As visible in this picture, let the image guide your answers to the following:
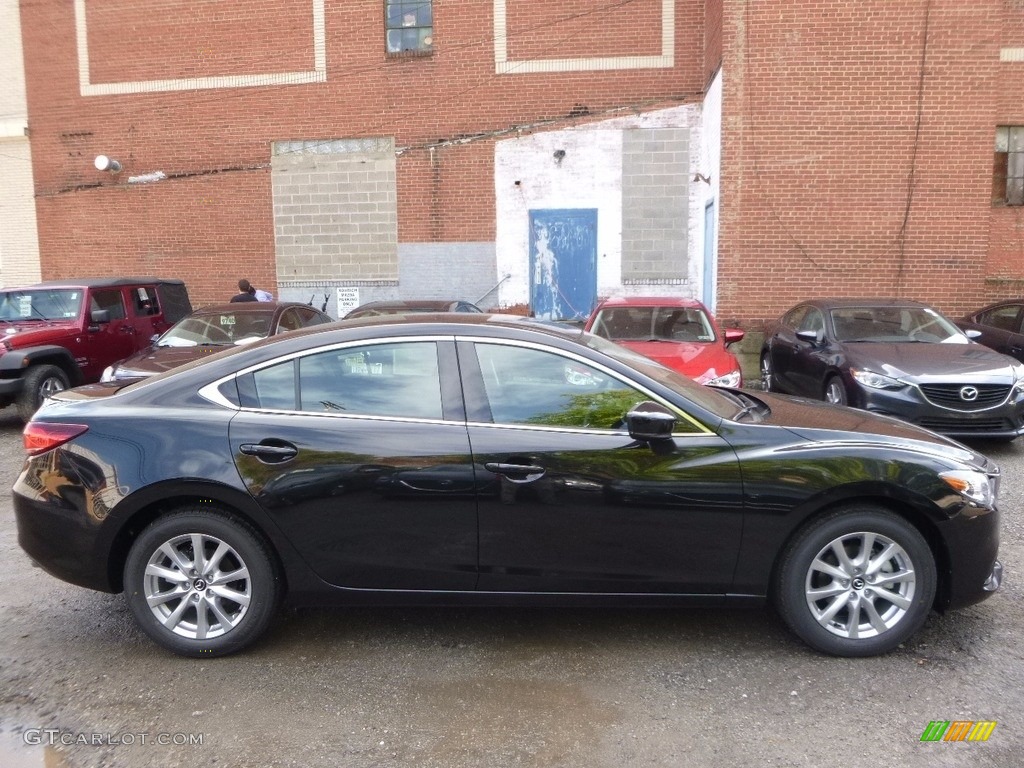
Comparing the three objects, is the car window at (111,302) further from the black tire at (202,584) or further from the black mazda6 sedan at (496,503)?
the black tire at (202,584)

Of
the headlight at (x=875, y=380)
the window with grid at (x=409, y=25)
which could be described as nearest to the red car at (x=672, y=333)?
the headlight at (x=875, y=380)

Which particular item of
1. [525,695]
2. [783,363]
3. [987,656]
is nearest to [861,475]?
[987,656]

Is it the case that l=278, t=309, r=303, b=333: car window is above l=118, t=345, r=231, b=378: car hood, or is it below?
above

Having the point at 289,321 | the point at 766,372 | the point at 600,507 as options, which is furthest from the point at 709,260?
the point at 600,507

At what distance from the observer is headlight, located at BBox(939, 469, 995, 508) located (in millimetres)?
3662

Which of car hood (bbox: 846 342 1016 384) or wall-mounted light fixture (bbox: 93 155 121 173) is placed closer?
car hood (bbox: 846 342 1016 384)

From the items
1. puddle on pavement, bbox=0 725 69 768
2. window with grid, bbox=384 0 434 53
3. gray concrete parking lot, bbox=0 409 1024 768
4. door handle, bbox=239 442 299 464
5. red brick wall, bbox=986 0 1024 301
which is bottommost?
puddle on pavement, bbox=0 725 69 768

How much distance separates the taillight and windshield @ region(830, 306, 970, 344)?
734 centimetres

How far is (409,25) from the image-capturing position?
1538 cm

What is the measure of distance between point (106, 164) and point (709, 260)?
459 inches

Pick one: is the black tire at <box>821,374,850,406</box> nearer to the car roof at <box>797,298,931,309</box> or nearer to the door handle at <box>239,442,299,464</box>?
the car roof at <box>797,298,931,309</box>

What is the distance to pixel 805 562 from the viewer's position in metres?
3.65

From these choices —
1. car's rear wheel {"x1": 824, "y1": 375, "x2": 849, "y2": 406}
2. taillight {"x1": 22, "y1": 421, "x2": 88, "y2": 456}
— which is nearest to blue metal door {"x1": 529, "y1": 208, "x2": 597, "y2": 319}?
car's rear wheel {"x1": 824, "y1": 375, "x2": 849, "y2": 406}

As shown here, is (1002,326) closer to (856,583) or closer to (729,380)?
(729,380)
